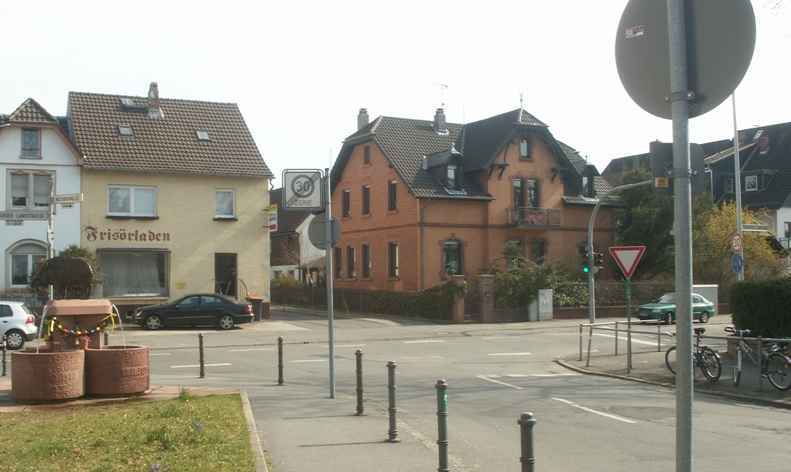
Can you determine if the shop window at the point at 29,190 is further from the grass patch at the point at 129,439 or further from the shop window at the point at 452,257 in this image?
the grass patch at the point at 129,439

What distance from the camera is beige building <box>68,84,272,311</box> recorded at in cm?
3697

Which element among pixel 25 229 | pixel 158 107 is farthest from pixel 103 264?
pixel 158 107

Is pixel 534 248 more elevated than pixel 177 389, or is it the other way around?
pixel 534 248

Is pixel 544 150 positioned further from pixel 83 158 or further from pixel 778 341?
pixel 778 341

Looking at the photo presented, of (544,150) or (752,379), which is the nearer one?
(752,379)

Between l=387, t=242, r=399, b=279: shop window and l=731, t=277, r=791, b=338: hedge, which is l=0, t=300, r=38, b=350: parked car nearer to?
l=731, t=277, r=791, b=338: hedge

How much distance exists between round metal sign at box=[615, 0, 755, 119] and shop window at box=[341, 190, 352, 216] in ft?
161

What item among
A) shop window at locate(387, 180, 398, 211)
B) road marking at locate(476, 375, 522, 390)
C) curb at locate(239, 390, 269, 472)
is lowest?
road marking at locate(476, 375, 522, 390)

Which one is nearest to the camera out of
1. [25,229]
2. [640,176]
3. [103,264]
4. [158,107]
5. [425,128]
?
[25,229]

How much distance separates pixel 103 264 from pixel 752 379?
93.8 feet

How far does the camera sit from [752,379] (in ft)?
52.2

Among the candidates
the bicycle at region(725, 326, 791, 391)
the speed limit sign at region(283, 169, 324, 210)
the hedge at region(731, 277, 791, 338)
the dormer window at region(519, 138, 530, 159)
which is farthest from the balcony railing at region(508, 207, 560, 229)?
the speed limit sign at region(283, 169, 324, 210)

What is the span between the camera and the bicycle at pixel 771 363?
14.6 meters

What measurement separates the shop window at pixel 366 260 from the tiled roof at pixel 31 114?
805 inches
